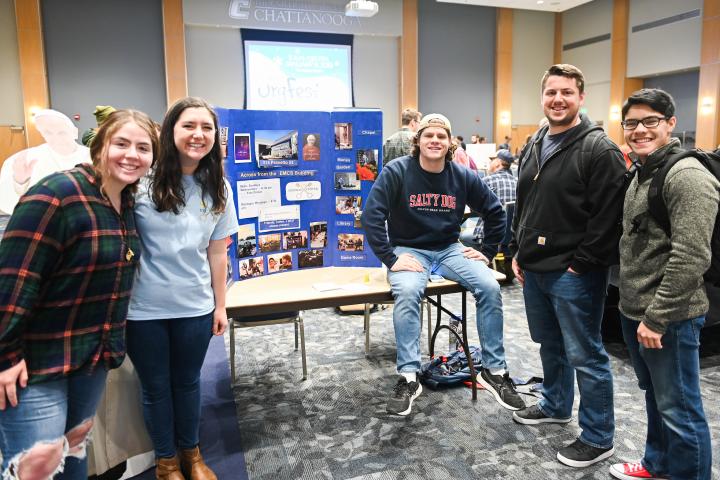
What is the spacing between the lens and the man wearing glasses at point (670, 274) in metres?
1.61

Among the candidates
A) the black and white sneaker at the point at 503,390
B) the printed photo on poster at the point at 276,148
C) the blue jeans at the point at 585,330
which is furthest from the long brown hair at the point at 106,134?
the black and white sneaker at the point at 503,390

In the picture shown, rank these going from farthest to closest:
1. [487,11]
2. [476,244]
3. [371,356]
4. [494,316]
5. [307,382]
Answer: [487,11] → [476,244] → [371,356] → [307,382] → [494,316]

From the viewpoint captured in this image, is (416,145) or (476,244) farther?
(476,244)

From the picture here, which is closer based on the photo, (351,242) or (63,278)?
(63,278)

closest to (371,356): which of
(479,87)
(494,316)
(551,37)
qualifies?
(494,316)

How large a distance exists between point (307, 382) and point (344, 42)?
11.2m

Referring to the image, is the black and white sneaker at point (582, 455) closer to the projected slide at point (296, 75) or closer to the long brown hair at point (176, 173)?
the long brown hair at point (176, 173)

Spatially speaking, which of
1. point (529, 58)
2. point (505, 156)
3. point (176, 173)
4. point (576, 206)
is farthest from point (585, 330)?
point (529, 58)

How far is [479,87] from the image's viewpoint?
48.2ft

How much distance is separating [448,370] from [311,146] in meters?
1.50

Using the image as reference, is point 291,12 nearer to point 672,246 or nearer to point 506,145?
point 506,145

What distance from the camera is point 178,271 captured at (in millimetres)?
1786

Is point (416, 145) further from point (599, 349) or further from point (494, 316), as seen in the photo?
point (599, 349)

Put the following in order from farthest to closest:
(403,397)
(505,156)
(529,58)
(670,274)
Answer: (529,58) < (505,156) < (403,397) < (670,274)
